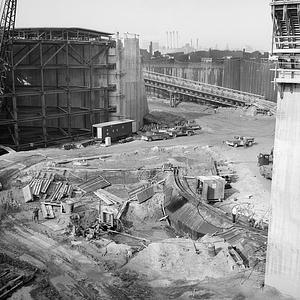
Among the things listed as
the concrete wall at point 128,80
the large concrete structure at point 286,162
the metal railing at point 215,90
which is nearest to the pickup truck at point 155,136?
the concrete wall at point 128,80

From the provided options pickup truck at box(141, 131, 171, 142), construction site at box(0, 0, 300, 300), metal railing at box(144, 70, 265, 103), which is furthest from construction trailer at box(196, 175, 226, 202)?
metal railing at box(144, 70, 265, 103)

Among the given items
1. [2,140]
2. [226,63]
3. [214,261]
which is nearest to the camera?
[214,261]

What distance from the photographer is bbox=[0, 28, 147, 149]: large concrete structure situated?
5709cm

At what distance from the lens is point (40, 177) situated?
41.0m

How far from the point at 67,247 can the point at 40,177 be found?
13265 mm

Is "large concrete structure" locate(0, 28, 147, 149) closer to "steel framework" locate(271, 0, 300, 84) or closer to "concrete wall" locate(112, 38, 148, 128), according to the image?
"concrete wall" locate(112, 38, 148, 128)

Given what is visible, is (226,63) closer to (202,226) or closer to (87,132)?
(87,132)

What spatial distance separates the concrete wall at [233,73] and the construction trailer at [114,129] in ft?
104

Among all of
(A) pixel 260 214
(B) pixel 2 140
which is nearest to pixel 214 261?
(A) pixel 260 214

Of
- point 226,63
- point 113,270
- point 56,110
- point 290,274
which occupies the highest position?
point 226,63

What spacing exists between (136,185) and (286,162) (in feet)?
72.7

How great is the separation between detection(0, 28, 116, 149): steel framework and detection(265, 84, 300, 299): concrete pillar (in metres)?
38.3

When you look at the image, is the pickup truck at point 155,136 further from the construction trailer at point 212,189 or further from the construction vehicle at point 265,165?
the construction trailer at point 212,189

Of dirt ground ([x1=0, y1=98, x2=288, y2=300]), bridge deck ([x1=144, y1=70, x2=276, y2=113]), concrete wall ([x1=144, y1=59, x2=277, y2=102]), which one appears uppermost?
concrete wall ([x1=144, y1=59, x2=277, y2=102])
